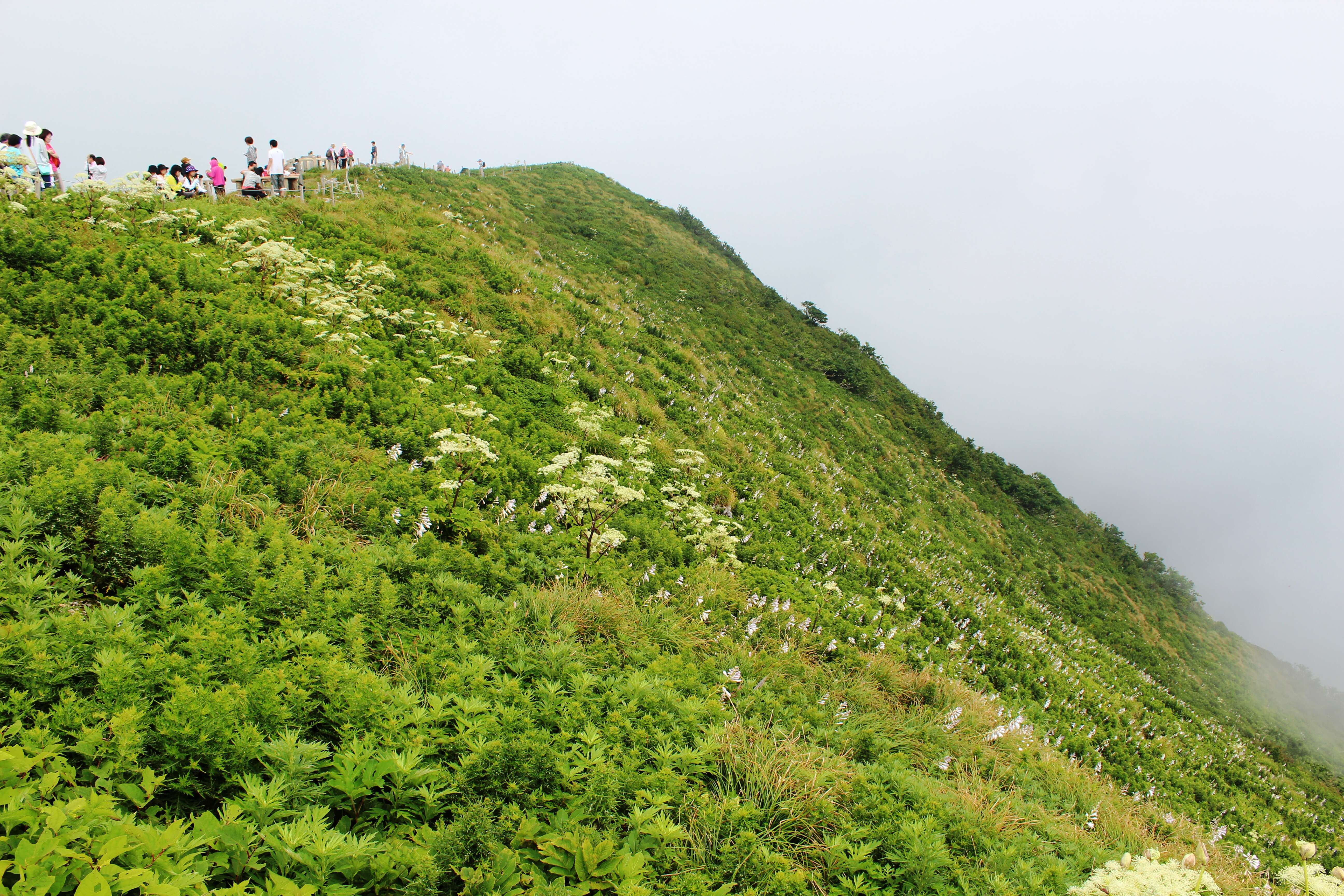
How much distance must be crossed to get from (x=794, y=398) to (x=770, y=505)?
10301 millimetres

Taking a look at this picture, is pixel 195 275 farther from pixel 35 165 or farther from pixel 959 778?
pixel 959 778

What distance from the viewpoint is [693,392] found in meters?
14.5

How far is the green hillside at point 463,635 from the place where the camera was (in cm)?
276

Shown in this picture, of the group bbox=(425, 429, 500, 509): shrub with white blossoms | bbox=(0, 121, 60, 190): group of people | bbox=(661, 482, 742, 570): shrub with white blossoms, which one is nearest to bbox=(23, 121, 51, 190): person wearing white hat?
bbox=(0, 121, 60, 190): group of people

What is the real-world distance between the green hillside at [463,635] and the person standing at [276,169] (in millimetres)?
3462

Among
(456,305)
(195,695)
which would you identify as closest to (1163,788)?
(195,695)

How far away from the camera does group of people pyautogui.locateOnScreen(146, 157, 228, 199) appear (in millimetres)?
13922

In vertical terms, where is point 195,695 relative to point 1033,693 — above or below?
above

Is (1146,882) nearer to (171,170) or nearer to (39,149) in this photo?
(39,149)

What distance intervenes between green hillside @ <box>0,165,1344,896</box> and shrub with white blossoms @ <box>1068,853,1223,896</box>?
46 centimetres

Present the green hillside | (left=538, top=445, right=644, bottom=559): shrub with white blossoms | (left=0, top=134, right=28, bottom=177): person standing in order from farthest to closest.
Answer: (left=0, top=134, right=28, bottom=177): person standing, (left=538, top=445, right=644, bottom=559): shrub with white blossoms, the green hillside

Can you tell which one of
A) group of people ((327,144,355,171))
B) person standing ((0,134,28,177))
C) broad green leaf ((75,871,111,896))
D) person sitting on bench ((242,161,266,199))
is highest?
group of people ((327,144,355,171))

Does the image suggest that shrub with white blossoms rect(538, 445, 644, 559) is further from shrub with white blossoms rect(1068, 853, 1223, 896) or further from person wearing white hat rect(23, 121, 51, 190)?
person wearing white hat rect(23, 121, 51, 190)

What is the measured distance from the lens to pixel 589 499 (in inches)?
255
